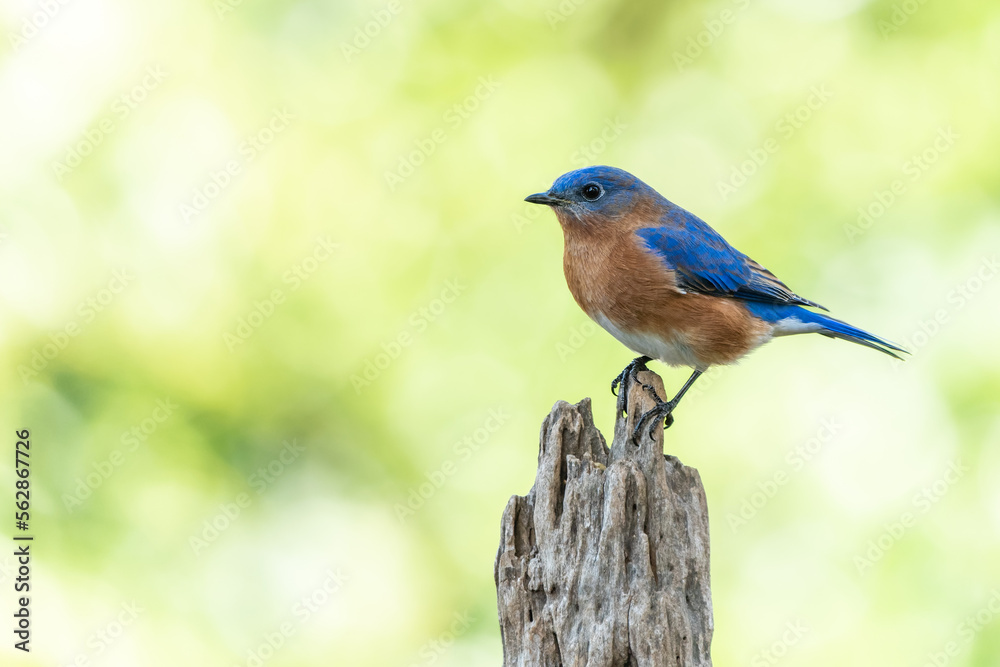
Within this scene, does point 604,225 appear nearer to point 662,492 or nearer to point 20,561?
point 662,492

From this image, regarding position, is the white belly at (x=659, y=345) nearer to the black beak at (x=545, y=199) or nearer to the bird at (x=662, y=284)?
the bird at (x=662, y=284)

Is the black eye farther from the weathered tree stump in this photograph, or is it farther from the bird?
the weathered tree stump

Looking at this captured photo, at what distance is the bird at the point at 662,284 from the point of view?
586 centimetres

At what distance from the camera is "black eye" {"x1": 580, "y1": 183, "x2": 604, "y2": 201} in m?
6.13

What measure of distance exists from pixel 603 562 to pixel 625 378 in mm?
1704

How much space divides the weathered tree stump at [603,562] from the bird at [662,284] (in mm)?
809

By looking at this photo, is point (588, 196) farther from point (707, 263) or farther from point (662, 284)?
point (707, 263)

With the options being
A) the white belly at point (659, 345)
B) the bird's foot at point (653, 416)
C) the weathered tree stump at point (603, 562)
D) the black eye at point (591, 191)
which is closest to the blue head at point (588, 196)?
the black eye at point (591, 191)

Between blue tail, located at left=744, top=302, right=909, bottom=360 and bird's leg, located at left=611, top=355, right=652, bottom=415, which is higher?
blue tail, located at left=744, top=302, right=909, bottom=360

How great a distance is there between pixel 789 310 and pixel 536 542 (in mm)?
2710

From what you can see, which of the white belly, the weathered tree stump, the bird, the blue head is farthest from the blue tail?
the weathered tree stump

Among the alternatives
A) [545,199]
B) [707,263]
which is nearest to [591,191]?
[545,199]

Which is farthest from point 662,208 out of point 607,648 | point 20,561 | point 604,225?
point 20,561

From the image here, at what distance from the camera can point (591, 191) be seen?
6.14m
